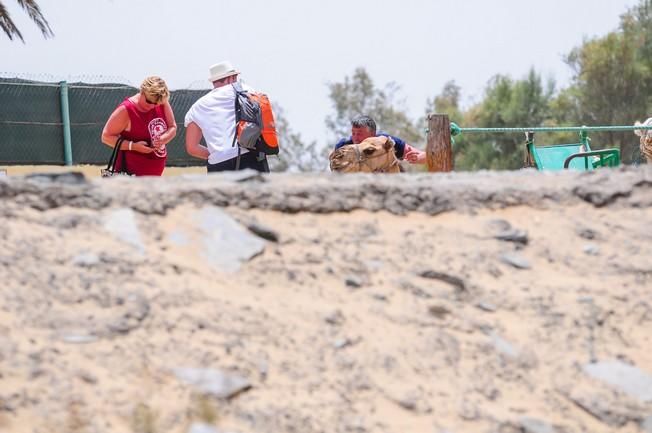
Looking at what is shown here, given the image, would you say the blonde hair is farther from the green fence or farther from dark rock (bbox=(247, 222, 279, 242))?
the green fence

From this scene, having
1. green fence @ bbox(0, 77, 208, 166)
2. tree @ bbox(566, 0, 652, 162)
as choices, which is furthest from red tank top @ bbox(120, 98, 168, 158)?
tree @ bbox(566, 0, 652, 162)

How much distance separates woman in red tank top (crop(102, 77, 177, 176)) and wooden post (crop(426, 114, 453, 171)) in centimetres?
186

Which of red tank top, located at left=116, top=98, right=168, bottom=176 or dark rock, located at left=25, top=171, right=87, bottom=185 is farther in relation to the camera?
red tank top, located at left=116, top=98, right=168, bottom=176

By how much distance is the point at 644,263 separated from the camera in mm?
4676

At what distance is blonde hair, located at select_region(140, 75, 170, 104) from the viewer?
25.3 ft

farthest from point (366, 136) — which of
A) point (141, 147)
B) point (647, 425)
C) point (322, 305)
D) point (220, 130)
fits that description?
point (647, 425)

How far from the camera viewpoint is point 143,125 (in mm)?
7797

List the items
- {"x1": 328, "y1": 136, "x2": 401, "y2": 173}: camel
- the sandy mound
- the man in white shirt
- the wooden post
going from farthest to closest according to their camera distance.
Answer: the wooden post
the man in white shirt
{"x1": 328, "y1": 136, "x2": 401, "y2": 173}: camel
the sandy mound

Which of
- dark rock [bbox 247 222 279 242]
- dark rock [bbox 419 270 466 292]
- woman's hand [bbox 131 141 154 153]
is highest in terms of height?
woman's hand [bbox 131 141 154 153]

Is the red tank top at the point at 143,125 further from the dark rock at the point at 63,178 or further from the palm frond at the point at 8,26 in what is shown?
the palm frond at the point at 8,26

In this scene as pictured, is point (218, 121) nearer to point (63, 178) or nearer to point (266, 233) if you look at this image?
point (63, 178)

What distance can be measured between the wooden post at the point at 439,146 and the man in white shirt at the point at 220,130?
54.5 inches

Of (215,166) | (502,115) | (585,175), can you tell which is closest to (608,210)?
(585,175)

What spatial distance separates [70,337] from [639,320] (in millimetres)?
1876
